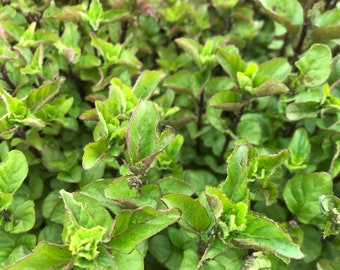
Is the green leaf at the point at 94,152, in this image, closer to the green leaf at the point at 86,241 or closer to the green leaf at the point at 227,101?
the green leaf at the point at 86,241

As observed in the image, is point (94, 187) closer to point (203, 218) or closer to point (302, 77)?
point (203, 218)

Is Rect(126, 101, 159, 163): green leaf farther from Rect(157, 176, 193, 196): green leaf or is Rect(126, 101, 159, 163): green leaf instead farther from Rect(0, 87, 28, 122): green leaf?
Rect(0, 87, 28, 122): green leaf

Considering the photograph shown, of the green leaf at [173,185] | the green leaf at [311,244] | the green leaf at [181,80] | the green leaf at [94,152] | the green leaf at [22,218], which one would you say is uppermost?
the green leaf at [94,152]

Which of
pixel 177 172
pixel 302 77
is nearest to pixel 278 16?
pixel 302 77

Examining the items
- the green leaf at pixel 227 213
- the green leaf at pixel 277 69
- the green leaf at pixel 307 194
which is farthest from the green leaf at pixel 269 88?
the green leaf at pixel 227 213

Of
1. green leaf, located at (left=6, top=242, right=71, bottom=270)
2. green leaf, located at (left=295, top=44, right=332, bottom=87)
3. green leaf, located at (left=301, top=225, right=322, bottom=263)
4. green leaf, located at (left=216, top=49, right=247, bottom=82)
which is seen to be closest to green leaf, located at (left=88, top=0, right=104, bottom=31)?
green leaf, located at (left=216, top=49, right=247, bottom=82)

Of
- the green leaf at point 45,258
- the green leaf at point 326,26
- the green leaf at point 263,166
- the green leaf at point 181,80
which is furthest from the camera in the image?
the green leaf at point 181,80

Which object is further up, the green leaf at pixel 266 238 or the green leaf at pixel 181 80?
the green leaf at pixel 181 80
